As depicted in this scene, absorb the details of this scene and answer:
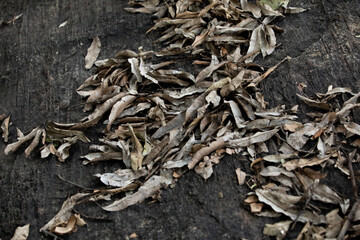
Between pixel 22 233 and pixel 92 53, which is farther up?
pixel 92 53

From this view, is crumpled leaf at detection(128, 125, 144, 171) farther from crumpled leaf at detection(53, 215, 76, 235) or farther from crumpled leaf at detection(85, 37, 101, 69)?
crumpled leaf at detection(85, 37, 101, 69)

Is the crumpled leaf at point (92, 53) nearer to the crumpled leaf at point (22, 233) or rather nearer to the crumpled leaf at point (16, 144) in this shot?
the crumpled leaf at point (16, 144)

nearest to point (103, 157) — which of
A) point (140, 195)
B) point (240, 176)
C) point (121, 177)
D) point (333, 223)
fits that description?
point (121, 177)

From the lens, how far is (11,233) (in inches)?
84.8

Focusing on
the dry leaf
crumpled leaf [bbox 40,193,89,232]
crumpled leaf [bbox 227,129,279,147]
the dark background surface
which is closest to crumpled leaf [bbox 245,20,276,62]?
the dark background surface

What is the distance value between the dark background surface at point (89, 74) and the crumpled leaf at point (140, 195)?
0.11 ft

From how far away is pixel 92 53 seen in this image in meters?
2.98

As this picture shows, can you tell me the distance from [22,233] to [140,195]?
655 mm

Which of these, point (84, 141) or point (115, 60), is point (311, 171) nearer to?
point (84, 141)

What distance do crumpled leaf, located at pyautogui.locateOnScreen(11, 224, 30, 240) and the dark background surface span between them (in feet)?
0.14

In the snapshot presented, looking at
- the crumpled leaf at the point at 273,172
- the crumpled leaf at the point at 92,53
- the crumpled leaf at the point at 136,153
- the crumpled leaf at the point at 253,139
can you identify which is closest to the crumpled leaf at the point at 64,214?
the crumpled leaf at the point at 136,153

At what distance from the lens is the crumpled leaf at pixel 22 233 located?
211 centimetres

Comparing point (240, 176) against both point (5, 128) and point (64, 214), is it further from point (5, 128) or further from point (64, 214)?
point (5, 128)

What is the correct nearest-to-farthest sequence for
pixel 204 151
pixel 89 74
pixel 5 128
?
pixel 204 151 → pixel 5 128 → pixel 89 74
